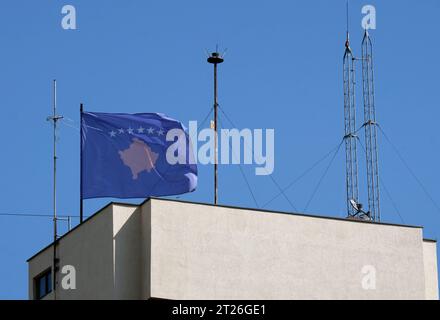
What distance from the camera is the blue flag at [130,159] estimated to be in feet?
245

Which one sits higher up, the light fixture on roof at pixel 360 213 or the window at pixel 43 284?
the light fixture on roof at pixel 360 213

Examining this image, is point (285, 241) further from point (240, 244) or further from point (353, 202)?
point (353, 202)

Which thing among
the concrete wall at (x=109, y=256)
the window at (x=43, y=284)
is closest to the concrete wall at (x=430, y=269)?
the concrete wall at (x=109, y=256)

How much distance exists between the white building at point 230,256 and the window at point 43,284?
0.19 ft

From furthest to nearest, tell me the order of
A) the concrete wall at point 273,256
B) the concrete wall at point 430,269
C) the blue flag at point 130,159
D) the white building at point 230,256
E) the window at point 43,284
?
the concrete wall at point 430,269, the blue flag at point 130,159, the window at point 43,284, the concrete wall at point 273,256, the white building at point 230,256

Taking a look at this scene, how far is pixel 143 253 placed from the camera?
69125mm

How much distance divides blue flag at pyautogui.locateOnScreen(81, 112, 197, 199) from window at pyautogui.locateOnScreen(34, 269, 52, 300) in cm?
373

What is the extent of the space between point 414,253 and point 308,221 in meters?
5.22

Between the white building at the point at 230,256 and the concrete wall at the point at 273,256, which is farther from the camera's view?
the concrete wall at the point at 273,256

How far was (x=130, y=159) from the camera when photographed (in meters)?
75.4

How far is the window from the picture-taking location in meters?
73.7

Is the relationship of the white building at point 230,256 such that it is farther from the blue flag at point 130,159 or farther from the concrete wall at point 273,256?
the blue flag at point 130,159

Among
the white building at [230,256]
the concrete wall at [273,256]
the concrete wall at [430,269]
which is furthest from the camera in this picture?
the concrete wall at [430,269]
